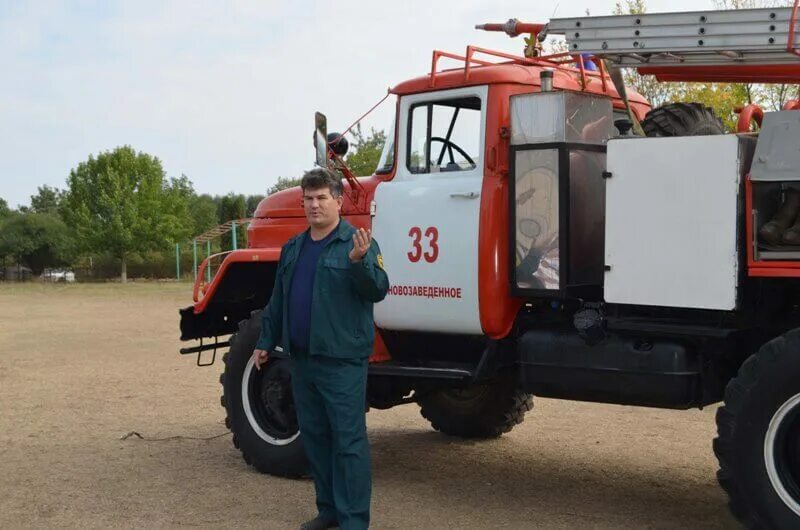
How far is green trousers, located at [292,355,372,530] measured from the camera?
554 cm

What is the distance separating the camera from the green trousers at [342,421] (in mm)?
5543

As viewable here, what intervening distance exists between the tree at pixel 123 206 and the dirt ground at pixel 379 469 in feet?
168

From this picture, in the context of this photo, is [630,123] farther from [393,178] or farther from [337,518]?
[337,518]

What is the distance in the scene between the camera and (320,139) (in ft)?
21.5

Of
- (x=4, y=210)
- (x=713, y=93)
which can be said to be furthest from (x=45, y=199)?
(x=713, y=93)

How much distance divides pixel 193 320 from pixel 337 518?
9.26 feet

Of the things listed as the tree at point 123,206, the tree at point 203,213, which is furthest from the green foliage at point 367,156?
the tree at point 203,213

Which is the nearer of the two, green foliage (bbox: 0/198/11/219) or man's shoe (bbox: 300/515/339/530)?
man's shoe (bbox: 300/515/339/530)

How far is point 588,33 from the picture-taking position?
598cm

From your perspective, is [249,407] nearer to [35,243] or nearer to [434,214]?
[434,214]

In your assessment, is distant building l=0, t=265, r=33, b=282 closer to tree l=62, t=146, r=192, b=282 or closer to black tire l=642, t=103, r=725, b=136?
tree l=62, t=146, r=192, b=282

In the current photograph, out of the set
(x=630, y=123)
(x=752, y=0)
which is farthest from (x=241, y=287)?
(x=752, y=0)

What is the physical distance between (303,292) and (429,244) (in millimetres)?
1235

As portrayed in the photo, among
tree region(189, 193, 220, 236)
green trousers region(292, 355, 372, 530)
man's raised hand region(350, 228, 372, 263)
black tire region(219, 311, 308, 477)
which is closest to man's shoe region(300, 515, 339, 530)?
green trousers region(292, 355, 372, 530)
